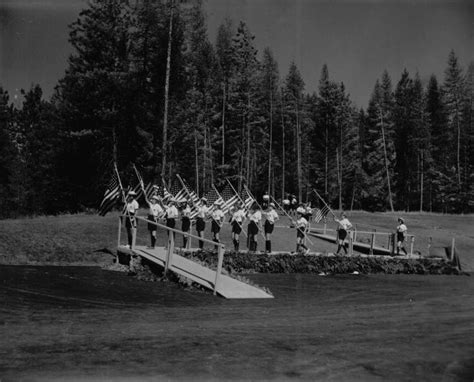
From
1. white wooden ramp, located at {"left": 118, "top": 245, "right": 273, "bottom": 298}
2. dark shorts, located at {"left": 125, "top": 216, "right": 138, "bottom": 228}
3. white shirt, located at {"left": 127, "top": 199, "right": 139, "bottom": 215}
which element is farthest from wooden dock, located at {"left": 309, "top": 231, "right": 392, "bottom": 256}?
white wooden ramp, located at {"left": 118, "top": 245, "right": 273, "bottom": 298}

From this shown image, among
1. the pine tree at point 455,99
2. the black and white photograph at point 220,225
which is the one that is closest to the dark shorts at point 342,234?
the black and white photograph at point 220,225

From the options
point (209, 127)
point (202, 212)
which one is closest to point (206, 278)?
point (202, 212)

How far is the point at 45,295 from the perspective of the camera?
46.3ft

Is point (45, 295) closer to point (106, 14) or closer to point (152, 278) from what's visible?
point (152, 278)

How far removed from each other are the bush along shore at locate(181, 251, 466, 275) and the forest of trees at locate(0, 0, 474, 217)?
584 inches

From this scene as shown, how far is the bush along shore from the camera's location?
75.0 ft

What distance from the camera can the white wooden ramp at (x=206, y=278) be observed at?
15883mm

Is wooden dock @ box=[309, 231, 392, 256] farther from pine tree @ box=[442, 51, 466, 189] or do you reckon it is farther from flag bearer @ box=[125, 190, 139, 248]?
pine tree @ box=[442, 51, 466, 189]

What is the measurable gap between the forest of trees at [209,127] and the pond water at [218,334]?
74.8 feet

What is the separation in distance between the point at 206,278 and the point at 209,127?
4699 centimetres

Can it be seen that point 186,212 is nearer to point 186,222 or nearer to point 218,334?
point 186,222

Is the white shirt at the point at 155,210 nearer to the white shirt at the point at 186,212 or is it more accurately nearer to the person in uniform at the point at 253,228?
the white shirt at the point at 186,212

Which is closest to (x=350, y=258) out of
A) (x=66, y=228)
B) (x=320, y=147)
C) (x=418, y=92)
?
(x=66, y=228)

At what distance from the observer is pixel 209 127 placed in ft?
207
